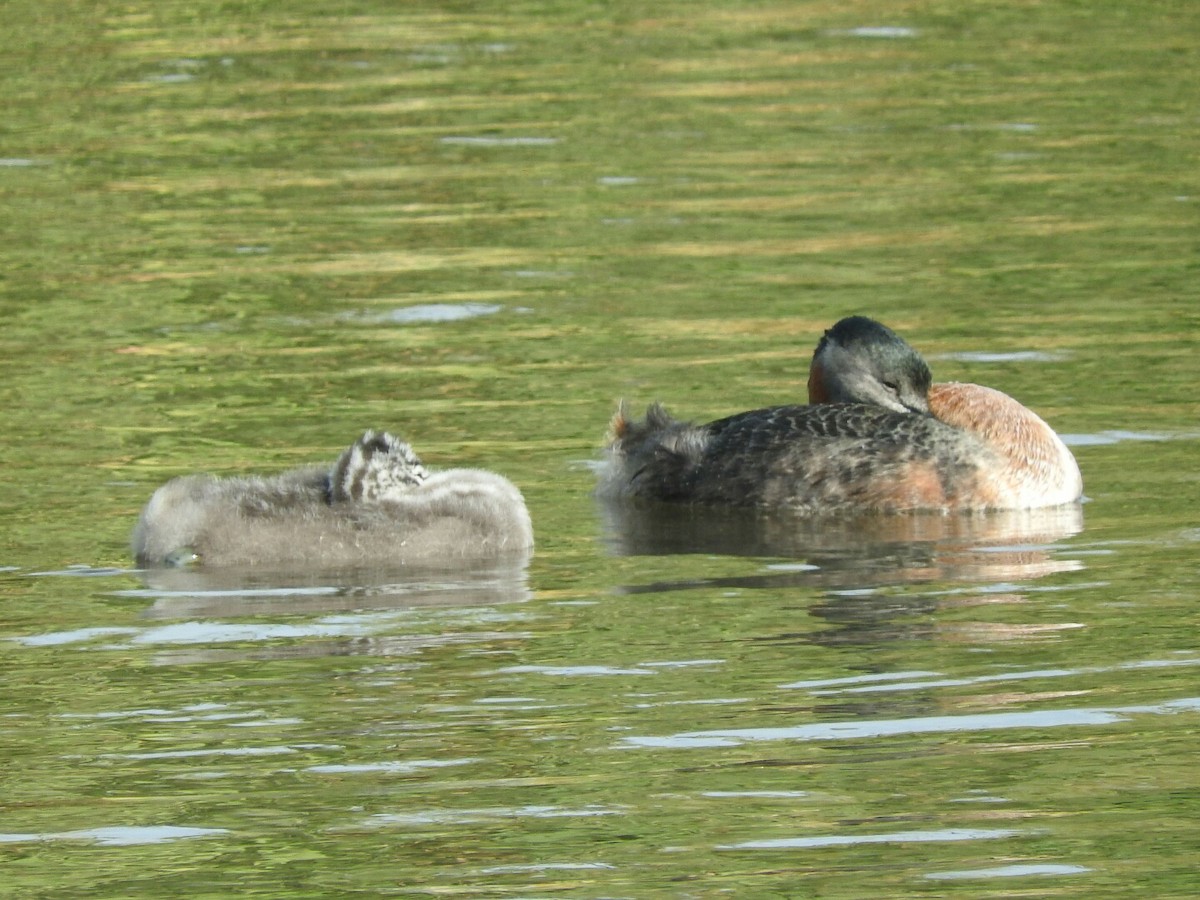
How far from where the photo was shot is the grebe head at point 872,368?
11.8 m

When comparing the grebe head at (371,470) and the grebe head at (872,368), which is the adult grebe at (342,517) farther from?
the grebe head at (872,368)

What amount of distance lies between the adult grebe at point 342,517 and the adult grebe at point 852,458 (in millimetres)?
1445

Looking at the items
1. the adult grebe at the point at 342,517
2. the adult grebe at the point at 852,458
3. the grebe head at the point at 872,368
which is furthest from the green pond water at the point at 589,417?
the grebe head at the point at 872,368

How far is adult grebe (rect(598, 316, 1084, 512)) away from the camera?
11078mm

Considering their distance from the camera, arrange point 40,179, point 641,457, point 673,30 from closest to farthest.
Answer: point 641,457, point 40,179, point 673,30

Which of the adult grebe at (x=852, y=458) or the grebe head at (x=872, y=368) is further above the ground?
the grebe head at (x=872, y=368)

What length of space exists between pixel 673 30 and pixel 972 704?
55.1ft

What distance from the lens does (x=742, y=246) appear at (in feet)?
51.8

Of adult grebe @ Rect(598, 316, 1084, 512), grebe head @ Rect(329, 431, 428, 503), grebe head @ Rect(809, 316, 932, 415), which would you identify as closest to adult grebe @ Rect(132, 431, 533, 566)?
grebe head @ Rect(329, 431, 428, 503)

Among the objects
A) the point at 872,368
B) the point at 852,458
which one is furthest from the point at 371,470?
the point at 872,368

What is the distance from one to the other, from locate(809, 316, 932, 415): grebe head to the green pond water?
0.72 meters

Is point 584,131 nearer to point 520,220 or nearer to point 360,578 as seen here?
point 520,220

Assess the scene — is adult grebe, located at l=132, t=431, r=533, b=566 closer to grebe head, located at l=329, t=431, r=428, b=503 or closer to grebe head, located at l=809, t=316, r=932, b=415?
grebe head, located at l=329, t=431, r=428, b=503

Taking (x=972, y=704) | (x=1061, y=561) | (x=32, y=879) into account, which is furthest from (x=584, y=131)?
(x=32, y=879)
